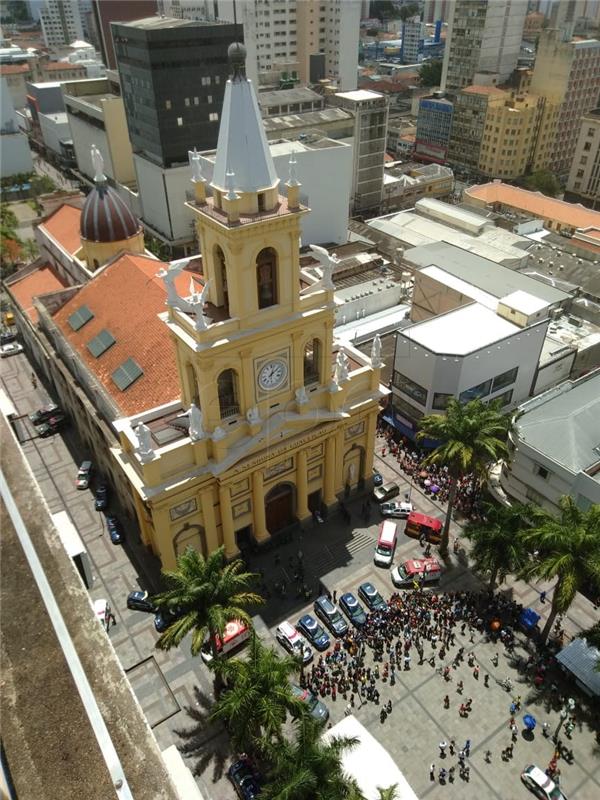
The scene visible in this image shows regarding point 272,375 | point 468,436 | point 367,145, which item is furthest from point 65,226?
point 367,145

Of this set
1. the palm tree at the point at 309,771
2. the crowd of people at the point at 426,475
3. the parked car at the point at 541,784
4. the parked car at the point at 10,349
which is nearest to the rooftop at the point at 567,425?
the crowd of people at the point at 426,475

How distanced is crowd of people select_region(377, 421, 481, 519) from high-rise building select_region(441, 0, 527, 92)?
352 ft

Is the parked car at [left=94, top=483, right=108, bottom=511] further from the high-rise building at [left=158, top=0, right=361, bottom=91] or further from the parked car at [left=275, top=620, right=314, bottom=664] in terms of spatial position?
the high-rise building at [left=158, top=0, right=361, bottom=91]

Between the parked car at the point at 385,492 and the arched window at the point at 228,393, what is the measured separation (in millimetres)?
15280

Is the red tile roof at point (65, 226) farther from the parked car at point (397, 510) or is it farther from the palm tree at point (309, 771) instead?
the palm tree at point (309, 771)

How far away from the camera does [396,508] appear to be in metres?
44.9

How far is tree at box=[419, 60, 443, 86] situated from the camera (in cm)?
17300

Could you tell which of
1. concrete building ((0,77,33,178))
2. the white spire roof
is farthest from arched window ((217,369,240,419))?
concrete building ((0,77,33,178))

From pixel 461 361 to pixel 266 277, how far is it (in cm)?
2015

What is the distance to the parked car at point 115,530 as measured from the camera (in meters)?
42.5

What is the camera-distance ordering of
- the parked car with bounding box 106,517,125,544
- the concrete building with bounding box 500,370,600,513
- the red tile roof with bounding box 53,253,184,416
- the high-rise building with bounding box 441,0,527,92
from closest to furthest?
the concrete building with bounding box 500,370,600,513, the red tile roof with bounding box 53,253,184,416, the parked car with bounding box 106,517,125,544, the high-rise building with bounding box 441,0,527,92

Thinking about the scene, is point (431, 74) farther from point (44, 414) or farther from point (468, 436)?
point (468, 436)

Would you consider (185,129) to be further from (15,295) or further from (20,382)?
(20,382)

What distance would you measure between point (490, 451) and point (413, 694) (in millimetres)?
15026
